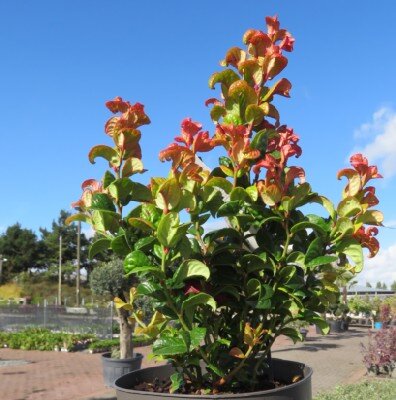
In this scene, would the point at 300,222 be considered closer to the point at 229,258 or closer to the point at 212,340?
the point at 229,258

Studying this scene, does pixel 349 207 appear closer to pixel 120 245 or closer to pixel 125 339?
pixel 120 245

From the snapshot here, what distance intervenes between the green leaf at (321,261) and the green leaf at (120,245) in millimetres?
667

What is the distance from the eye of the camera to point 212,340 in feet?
7.04

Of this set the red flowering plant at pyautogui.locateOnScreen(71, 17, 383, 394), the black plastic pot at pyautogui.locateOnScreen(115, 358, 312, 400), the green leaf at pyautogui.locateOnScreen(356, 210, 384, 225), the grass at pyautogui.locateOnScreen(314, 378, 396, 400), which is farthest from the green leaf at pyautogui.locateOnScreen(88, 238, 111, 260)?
the grass at pyautogui.locateOnScreen(314, 378, 396, 400)

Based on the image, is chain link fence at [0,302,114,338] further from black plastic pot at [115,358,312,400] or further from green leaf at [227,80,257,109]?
green leaf at [227,80,257,109]

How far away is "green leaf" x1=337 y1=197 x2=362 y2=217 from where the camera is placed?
1.94 m

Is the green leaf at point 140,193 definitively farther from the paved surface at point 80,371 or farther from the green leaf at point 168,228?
the paved surface at point 80,371

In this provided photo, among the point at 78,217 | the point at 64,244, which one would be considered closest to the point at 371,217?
the point at 78,217

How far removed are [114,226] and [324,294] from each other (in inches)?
34.1

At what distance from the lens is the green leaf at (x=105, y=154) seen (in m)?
1.92

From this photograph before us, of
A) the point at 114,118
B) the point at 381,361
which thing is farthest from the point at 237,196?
the point at 381,361

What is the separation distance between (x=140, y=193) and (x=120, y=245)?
21 cm

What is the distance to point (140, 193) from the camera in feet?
6.32

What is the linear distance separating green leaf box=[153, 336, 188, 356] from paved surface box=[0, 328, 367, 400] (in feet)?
24.9
